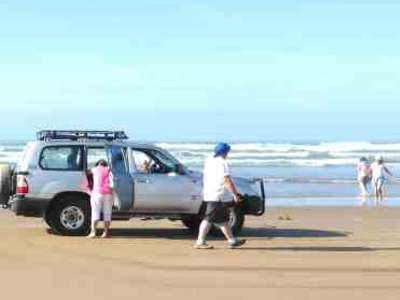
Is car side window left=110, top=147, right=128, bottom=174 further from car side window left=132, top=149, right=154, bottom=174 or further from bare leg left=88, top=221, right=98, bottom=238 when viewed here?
Answer: bare leg left=88, top=221, right=98, bottom=238

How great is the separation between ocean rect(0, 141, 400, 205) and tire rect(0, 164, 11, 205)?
1136 centimetres

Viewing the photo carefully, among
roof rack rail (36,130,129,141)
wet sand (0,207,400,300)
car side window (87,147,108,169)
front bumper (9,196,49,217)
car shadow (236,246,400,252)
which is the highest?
roof rack rail (36,130,129,141)

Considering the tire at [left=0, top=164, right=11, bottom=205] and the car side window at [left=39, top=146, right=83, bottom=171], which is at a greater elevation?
the car side window at [left=39, top=146, right=83, bottom=171]

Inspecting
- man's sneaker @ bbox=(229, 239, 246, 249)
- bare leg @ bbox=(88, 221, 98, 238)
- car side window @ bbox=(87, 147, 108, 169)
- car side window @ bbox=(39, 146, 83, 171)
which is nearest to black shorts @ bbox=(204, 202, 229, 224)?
man's sneaker @ bbox=(229, 239, 246, 249)

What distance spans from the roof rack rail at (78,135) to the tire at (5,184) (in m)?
0.83

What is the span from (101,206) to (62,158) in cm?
126

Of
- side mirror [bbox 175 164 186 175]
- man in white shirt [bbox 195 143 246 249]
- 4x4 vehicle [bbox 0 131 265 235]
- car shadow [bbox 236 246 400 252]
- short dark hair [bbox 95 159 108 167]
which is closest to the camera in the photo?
man in white shirt [bbox 195 143 246 249]

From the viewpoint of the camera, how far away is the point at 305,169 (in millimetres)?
49031

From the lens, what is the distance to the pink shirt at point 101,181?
14.6 meters

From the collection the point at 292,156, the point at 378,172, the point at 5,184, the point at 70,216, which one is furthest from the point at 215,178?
the point at 292,156

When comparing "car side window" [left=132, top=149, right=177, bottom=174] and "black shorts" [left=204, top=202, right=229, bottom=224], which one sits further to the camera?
"car side window" [left=132, top=149, right=177, bottom=174]

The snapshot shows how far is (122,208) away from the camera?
15188 mm

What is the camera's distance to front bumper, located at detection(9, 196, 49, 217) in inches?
586

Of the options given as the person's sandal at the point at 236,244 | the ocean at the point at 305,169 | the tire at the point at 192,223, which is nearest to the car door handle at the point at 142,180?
the tire at the point at 192,223
